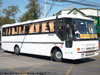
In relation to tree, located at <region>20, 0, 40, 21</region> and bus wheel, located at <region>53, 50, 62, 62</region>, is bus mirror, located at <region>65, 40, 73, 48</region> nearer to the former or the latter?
bus wheel, located at <region>53, 50, 62, 62</region>

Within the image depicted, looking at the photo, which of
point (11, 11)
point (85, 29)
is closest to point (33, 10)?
point (11, 11)

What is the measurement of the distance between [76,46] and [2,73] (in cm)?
Answer: 467

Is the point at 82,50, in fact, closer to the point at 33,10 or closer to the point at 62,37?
the point at 62,37

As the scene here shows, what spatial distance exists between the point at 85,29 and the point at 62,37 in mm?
1604

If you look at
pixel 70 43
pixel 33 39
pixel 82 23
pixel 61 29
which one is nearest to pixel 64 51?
pixel 70 43

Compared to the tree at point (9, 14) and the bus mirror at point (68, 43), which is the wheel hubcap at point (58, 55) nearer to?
the bus mirror at point (68, 43)

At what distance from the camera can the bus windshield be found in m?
10.3

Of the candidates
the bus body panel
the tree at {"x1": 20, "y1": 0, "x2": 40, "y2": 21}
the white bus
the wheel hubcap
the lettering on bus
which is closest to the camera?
the bus body panel

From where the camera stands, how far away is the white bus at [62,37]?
10203 millimetres

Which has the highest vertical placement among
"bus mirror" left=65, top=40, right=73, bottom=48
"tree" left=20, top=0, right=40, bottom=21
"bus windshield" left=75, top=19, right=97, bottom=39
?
"tree" left=20, top=0, right=40, bottom=21

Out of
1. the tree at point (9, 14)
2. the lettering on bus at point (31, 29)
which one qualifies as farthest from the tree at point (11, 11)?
the lettering on bus at point (31, 29)

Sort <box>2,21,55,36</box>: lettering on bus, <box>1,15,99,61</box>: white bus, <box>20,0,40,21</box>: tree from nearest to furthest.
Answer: <box>1,15,99,61</box>: white bus → <box>2,21,55,36</box>: lettering on bus → <box>20,0,40,21</box>: tree

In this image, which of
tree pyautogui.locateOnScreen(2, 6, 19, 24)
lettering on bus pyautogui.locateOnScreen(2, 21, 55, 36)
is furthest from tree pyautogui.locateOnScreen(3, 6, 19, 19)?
lettering on bus pyautogui.locateOnScreen(2, 21, 55, 36)

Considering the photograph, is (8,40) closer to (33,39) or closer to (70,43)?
(33,39)
